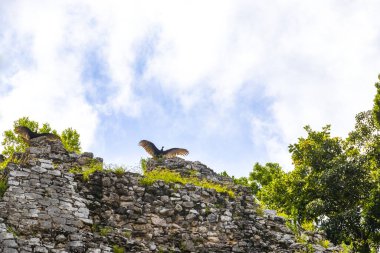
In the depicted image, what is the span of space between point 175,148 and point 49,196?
785 centimetres

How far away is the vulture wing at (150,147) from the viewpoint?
19.0m

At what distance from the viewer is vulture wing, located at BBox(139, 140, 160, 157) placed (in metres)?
19.0

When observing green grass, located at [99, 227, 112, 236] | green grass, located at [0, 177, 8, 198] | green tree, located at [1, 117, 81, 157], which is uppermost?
green tree, located at [1, 117, 81, 157]

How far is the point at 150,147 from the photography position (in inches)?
754

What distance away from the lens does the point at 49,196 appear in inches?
483

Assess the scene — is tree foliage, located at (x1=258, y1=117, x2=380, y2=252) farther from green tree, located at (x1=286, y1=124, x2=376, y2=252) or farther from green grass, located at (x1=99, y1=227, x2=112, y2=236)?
green grass, located at (x1=99, y1=227, x2=112, y2=236)

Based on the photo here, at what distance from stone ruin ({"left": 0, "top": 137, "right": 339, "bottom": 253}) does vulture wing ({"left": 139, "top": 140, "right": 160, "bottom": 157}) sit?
408 centimetres

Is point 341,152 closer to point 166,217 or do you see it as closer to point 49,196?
point 166,217

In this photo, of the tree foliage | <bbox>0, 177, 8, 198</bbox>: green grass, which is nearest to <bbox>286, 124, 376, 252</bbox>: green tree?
the tree foliage

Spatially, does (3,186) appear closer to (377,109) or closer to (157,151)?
(157,151)

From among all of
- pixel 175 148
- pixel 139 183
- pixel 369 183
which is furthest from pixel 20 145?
pixel 369 183

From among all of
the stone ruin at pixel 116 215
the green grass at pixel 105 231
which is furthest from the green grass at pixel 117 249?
the green grass at pixel 105 231

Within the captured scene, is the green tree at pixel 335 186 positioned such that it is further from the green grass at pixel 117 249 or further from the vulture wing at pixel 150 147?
the green grass at pixel 117 249

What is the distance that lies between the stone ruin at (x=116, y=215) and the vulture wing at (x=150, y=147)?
13.4 feet
